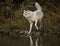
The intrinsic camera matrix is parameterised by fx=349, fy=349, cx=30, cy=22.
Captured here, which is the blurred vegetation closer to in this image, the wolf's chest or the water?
the wolf's chest

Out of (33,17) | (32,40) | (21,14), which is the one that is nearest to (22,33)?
(33,17)

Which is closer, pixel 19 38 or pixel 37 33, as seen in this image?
pixel 19 38

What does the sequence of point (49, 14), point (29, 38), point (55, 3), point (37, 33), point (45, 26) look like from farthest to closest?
point (55, 3)
point (49, 14)
point (45, 26)
point (37, 33)
point (29, 38)

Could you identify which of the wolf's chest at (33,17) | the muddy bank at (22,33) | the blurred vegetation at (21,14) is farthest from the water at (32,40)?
the blurred vegetation at (21,14)

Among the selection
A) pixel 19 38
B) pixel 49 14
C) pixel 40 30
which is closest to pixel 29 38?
pixel 19 38

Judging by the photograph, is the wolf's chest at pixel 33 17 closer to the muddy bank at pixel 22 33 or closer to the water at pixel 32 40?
the muddy bank at pixel 22 33

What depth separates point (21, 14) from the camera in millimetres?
17625

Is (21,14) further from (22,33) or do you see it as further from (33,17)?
(22,33)

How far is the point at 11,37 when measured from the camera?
47.3ft

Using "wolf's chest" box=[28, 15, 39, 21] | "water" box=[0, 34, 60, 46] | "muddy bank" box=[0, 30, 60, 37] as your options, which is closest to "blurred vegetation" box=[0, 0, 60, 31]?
"muddy bank" box=[0, 30, 60, 37]

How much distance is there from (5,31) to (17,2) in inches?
157

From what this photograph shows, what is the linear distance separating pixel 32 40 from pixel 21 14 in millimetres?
4384

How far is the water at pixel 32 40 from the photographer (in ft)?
40.9

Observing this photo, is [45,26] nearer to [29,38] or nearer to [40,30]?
[40,30]
